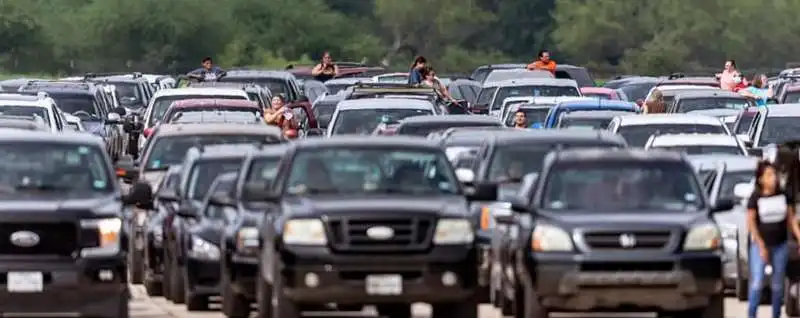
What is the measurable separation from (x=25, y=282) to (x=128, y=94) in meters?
38.2

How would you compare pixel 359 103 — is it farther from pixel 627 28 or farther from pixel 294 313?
pixel 627 28

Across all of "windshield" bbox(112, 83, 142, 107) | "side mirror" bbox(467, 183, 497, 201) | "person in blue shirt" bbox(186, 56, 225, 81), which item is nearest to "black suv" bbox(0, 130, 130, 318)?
"side mirror" bbox(467, 183, 497, 201)

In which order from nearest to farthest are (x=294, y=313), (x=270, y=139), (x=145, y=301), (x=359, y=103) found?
(x=294, y=313)
(x=145, y=301)
(x=270, y=139)
(x=359, y=103)

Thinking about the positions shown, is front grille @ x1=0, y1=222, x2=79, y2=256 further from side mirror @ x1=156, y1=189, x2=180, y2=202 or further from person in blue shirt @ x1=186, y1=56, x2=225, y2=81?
person in blue shirt @ x1=186, y1=56, x2=225, y2=81

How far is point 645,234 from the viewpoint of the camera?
70.4 feet

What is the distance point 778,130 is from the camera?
36.8 meters

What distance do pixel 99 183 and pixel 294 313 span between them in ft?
7.79

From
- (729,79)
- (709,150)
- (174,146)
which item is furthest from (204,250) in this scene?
(729,79)

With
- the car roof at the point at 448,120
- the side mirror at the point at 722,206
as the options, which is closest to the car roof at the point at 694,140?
the car roof at the point at 448,120

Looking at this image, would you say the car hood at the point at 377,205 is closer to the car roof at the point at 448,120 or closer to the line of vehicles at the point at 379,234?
the line of vehicles at the point at 379,234

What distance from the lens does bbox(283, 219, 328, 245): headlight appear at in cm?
2103

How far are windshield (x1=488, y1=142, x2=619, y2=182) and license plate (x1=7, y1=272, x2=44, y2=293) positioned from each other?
251 inches

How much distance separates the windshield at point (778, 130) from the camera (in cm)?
3650

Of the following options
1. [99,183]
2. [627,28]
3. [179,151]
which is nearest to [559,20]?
[627,28]
